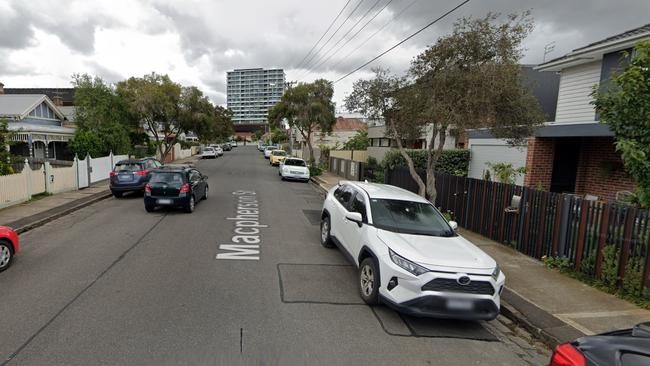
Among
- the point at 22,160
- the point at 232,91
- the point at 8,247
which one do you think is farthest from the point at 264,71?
the point at 8,247

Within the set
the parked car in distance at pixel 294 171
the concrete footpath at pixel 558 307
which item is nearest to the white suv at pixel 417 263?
the concrete footpath at pixel 558 307

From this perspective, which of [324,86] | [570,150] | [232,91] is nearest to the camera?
[570,150]

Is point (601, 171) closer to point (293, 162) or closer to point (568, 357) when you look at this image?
point (568, 357)

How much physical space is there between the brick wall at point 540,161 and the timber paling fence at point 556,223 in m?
3.36

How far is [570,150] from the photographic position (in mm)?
12570

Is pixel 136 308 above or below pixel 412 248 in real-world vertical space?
below

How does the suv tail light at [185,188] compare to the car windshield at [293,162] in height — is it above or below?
below

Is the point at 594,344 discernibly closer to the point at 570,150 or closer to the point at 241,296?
the point at 241,296

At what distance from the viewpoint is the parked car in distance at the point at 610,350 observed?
212 centimetres

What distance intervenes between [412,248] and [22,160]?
656 inches

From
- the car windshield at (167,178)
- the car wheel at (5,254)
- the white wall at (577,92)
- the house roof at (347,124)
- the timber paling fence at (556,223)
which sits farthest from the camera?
the house roof at (347,124)

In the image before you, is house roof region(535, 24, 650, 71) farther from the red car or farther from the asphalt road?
the red car

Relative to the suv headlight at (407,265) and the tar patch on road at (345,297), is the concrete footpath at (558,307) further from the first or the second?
the suv headlight at (407,265)

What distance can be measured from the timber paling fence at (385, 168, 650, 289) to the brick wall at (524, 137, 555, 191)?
336cm
